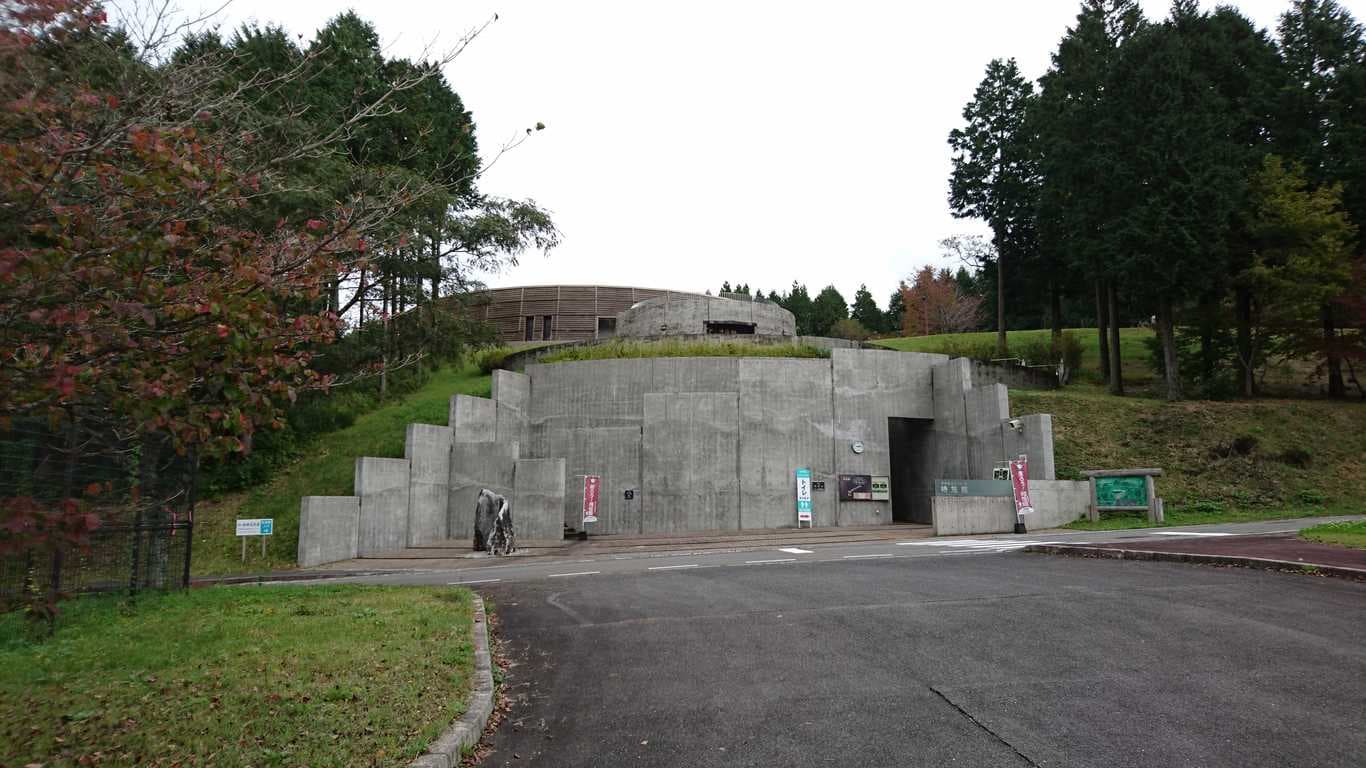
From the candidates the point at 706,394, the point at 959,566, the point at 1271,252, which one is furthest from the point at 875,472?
the point at 1271,252

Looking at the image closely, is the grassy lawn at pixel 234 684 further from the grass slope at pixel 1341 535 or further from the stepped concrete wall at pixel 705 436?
the stepped concrete wall at pixel 705 436

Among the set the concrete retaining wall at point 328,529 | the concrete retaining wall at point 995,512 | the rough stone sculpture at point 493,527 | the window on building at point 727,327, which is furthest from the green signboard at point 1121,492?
the concrete retaining wall at point 328,529

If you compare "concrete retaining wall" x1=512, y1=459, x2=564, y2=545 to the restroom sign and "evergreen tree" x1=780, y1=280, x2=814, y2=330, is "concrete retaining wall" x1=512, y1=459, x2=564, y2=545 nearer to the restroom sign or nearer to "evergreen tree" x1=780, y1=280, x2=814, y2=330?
the restroom sign

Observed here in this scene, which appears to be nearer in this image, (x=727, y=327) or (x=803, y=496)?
(x=803, y=496)

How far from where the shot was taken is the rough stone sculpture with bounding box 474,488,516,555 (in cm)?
2064

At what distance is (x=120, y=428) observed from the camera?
4.86 metres

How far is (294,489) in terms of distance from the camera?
24.6m

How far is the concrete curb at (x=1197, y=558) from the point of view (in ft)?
31.5

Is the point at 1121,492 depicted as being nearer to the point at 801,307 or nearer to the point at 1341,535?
the point at 1341,535

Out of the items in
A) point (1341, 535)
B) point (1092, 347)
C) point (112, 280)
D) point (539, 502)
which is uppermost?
point (1092, 347)

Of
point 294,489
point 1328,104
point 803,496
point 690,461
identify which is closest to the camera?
point 294,489

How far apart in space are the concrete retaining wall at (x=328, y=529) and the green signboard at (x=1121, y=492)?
2230cm

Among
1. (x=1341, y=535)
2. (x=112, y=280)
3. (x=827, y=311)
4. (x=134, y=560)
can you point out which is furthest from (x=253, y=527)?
(x=827, y=311)

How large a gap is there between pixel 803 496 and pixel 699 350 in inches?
286
